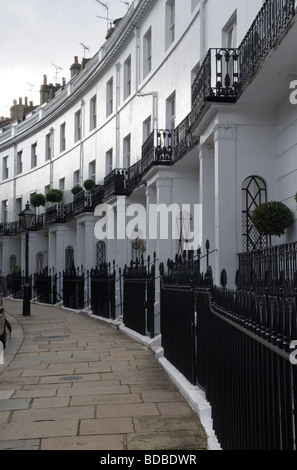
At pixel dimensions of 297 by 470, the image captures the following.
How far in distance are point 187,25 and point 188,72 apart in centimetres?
132

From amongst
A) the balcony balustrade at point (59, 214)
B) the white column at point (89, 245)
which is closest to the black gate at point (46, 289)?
the white column at point (89, 245)

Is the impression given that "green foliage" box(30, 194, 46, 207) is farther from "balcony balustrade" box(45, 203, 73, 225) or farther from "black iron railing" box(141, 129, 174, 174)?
"black iron railing" box(141, 129, 174, 174)

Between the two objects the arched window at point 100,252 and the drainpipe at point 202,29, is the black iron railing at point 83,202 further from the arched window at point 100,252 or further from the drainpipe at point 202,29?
the drainpipe at point 202,29

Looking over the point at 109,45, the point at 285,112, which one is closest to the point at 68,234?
the point at 109,45

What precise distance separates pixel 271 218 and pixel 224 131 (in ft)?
6.75

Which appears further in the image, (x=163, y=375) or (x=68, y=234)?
(x=68, y=234)

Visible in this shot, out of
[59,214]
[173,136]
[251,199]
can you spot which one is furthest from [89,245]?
[251,199]

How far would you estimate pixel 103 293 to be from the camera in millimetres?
17516

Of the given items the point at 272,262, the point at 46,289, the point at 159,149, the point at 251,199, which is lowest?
the point at 46,289

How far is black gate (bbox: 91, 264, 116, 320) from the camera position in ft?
54.2

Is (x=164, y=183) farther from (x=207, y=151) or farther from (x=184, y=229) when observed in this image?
(x=207, y=151)

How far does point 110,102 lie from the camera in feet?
83.2

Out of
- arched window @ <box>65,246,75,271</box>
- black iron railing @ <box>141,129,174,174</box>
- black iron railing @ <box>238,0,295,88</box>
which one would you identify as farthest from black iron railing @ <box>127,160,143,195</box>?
arched window @ <box>65,246,75,271</box>

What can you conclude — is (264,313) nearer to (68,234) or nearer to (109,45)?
(109,45)
